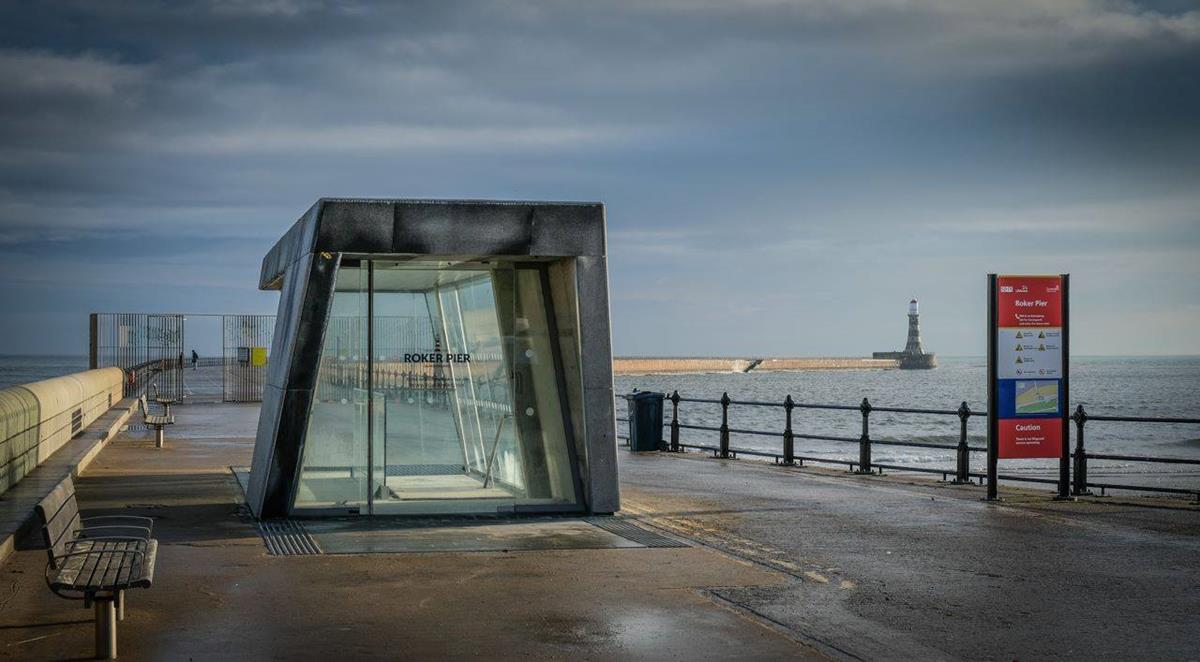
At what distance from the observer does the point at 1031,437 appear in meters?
16.0

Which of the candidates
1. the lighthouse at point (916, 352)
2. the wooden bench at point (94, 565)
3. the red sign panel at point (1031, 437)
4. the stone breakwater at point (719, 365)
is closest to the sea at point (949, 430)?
the red sign panel at point (1031, 437)

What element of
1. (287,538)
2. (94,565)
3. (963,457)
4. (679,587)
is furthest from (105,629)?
(963,457)

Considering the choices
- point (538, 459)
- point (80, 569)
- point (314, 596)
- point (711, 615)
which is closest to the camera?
point (80, 569)

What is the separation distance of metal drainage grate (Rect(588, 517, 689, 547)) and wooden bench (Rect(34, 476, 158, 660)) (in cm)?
468

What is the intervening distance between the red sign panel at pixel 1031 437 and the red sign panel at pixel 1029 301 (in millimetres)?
1218

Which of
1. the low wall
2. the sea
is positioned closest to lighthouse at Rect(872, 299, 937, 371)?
the sea

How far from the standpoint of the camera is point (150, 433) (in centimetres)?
2697

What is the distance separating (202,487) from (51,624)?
8538 mm

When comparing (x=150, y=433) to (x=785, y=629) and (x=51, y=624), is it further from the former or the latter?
(x=785, y=629)

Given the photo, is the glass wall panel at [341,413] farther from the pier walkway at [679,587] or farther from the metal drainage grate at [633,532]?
the metal drainage grate at [633,532]

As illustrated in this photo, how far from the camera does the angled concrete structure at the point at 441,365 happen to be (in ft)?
43.7

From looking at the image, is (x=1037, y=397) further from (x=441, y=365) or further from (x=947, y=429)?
(x=947, y=429)

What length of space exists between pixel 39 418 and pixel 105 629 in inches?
449

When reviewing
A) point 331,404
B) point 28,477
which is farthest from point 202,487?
point 331,404
